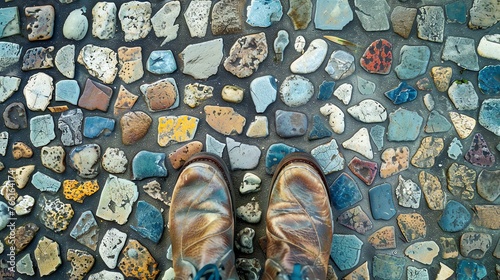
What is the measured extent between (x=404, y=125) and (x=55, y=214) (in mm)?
1005

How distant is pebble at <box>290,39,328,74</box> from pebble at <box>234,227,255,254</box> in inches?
18.0

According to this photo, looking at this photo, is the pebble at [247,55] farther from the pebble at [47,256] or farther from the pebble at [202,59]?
the pebble at [47,256]

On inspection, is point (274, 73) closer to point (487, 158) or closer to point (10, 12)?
point (487, 158)

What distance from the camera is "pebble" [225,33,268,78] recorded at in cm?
121

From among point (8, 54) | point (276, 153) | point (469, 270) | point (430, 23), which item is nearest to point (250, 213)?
point (276, 153)

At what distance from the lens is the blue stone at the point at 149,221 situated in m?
1.23

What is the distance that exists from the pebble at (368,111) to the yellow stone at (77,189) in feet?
2.47

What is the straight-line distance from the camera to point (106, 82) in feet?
4.09

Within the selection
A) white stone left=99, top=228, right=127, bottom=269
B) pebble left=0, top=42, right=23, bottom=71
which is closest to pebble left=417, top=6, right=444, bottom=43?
white stone left=99, top=228, right=127, bottom=269

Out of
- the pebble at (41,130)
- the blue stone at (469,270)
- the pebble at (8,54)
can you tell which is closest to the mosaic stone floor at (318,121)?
the blue stone at (469,270)

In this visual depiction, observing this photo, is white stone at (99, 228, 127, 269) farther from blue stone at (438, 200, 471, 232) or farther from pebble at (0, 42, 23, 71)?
blue stone at (438, 200, 471, 232)

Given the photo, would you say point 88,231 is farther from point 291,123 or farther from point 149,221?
point 291,123

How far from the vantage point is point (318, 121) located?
1.21 meters

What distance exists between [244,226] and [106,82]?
0.56 m
